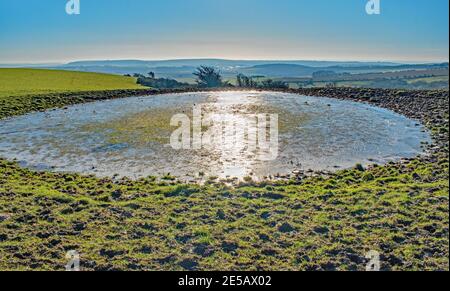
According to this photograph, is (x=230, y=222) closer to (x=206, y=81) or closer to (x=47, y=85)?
(x=47, y=85)

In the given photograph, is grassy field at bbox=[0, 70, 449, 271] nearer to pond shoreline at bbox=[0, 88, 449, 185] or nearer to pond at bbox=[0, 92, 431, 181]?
pond at bbox=[0, 92, 431, 181]

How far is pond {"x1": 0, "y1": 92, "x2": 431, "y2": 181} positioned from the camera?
41.6 ft

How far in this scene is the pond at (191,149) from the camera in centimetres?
1268

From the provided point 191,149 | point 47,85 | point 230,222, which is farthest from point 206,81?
point 230,222

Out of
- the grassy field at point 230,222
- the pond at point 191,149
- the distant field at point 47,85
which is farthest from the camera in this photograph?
the distant field at point 47,85

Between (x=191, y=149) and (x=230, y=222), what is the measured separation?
24.2 feet

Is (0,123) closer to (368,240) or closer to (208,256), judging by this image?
(208,256)

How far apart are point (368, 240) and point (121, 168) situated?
9028mm

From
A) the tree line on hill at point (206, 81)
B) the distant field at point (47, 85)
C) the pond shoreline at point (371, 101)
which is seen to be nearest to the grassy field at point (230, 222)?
the pond shoreline at point (371, 101)

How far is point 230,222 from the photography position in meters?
8.10

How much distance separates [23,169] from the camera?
12.6 m

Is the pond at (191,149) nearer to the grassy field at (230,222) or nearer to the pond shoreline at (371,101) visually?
the pond shoreline at (371,101)

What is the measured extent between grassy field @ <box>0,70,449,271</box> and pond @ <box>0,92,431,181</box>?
147 centimetres

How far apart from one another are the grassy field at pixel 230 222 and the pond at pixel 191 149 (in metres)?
1.47
